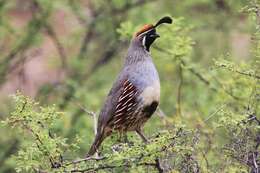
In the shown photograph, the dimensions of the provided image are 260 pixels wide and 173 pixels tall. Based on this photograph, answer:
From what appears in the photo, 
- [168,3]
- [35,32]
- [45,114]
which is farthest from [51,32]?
[45,114]

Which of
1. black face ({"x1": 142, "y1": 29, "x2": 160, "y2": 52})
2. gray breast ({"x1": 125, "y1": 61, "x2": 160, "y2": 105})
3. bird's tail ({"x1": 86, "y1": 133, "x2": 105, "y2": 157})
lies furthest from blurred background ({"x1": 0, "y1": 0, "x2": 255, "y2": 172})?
bird's tail ({"x1": 86, "y1": 133, "x2": 105, "y2": 157})

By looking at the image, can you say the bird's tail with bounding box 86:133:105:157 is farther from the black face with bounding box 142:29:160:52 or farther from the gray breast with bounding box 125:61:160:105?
the black face with bounding box 142:29:160:52

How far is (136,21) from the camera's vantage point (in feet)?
27.5

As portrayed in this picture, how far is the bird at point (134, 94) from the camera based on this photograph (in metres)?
4.70

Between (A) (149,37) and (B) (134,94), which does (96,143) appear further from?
(A) (149,37)

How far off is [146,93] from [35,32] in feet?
10.3

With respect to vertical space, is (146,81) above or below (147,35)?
below

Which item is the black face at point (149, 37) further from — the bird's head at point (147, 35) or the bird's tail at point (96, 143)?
the bird's tail at point (96, 143)

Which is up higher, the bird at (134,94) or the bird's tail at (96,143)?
the bird at (134,94)

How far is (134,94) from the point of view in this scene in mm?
4789

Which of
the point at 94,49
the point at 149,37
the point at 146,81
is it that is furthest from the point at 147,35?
the point at 94,49

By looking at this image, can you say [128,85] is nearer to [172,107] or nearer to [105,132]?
[105,132]

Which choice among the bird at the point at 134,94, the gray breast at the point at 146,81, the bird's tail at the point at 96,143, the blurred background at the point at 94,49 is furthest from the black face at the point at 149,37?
the blurred background at the point at 94,49

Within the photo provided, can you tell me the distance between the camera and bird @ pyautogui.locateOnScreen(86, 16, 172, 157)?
4.70 meters
